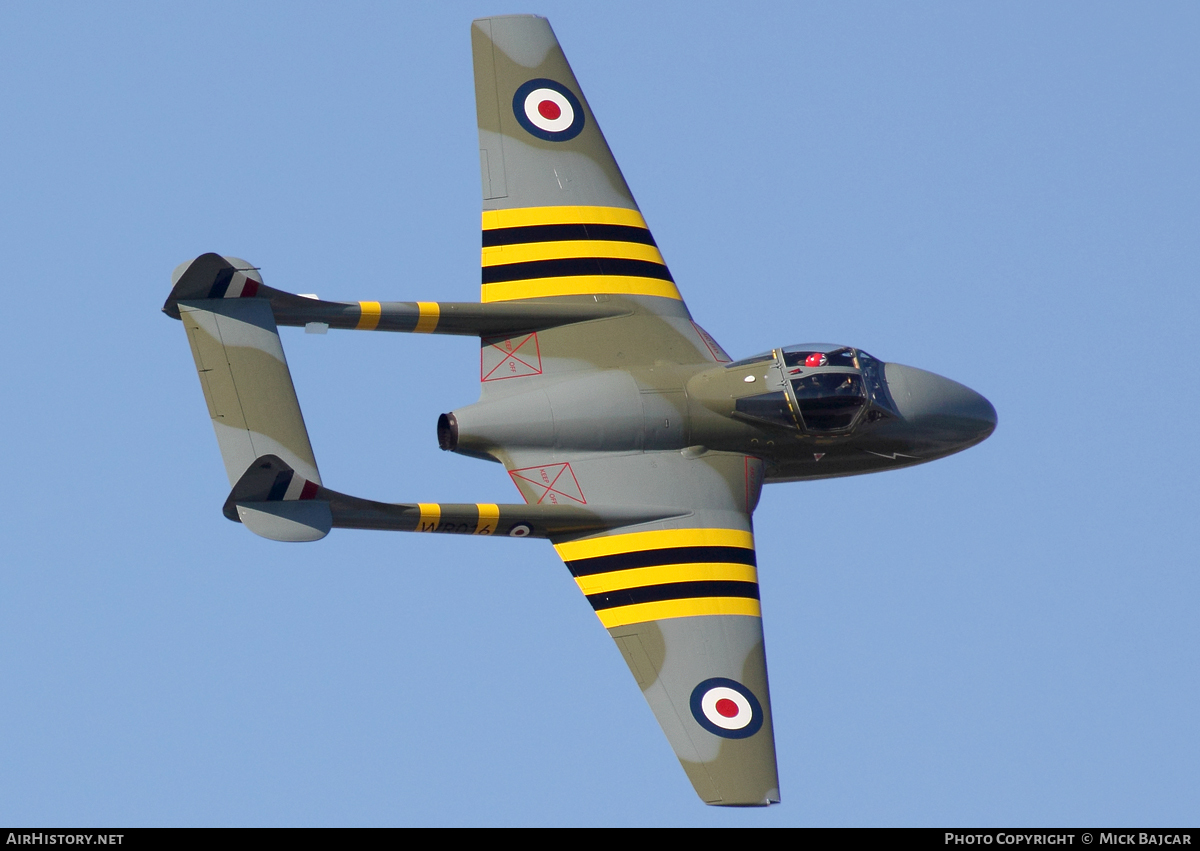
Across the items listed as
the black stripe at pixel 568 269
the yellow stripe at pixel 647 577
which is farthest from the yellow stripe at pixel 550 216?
the yellow stripe at pixel 647 577

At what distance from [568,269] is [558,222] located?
99 centimetres

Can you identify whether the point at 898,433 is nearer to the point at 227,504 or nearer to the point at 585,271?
the point at 585,271

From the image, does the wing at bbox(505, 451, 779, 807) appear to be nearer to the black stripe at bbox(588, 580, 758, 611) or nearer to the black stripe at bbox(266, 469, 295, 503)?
the black stripe at bbox(588, 580, 758, 611)

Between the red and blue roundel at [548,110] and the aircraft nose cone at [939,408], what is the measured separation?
7.83m

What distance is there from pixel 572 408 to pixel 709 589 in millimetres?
4005

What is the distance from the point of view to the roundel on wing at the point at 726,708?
32281mm

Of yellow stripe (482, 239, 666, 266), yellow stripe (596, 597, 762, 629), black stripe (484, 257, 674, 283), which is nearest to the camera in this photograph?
yellow stripe (596, 597, 762, 629)

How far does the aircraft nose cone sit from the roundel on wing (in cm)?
654

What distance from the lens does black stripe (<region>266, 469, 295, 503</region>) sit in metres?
30.3

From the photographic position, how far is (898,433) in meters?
35.8

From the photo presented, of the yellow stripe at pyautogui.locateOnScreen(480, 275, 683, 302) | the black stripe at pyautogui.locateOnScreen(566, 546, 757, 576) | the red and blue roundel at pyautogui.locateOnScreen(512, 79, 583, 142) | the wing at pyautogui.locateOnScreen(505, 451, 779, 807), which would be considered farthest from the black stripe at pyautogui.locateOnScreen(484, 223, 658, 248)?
the black stripe at pyautogui.locateOnScreen(566, 546, 757, 576)

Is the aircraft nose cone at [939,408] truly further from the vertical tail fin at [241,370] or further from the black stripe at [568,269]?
the vertical tail fin at [241,370]

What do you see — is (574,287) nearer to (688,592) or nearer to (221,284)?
(688,592)

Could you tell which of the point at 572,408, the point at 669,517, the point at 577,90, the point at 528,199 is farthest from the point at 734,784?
the point at 577,90
